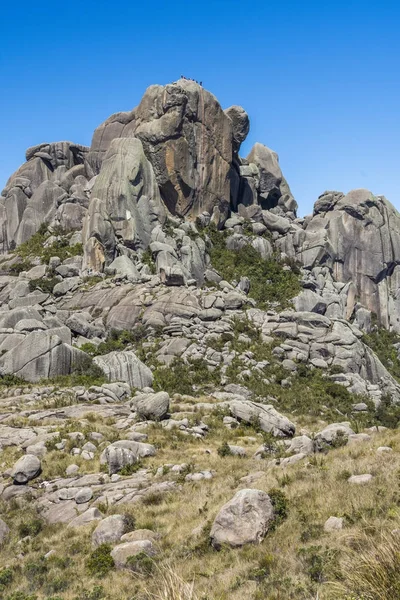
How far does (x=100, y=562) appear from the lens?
11.6m

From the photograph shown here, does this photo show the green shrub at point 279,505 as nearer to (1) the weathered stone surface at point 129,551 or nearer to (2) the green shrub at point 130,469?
(1) the weathered stone surface at point 129,551

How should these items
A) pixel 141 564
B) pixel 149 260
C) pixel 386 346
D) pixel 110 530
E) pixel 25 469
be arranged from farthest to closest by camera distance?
1. pixel 386 346
2. pixel 149 260
3. pixel 25 469
4. pixel 110 530
5. pixel 141 564

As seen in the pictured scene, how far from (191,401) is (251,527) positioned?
2206 cm

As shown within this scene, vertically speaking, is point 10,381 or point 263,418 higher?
point 10,381

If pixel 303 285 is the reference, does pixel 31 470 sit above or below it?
below

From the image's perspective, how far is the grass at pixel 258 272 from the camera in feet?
193

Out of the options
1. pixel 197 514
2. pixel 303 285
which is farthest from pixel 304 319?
pixel 197 514

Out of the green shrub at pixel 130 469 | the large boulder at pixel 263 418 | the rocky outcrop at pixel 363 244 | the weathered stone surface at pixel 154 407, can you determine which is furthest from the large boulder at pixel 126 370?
the rocky outcrop at pixel 363 244

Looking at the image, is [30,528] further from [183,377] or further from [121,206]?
[121,206]

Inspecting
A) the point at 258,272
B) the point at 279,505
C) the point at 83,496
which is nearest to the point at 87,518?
the point at 83,496

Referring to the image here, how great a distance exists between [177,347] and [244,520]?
106 ft

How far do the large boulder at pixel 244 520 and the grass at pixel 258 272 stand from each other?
4528 centimetres

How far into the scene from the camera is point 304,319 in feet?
159

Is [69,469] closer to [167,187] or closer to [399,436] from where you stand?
[399,436]
